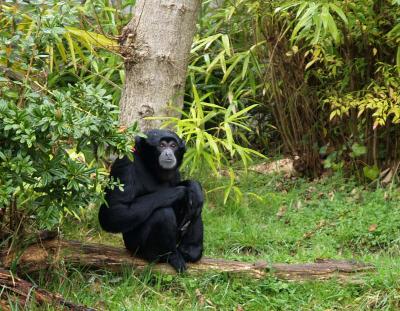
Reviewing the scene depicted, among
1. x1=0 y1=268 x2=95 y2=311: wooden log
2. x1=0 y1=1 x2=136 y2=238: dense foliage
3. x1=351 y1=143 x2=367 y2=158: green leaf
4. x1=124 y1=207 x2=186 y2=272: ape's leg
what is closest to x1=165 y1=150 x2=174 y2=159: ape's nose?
x1=124 y1=207 x2=186 y2=272: ape's leg

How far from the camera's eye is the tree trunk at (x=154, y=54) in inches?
294

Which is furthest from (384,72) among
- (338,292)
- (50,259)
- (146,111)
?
(50,259)

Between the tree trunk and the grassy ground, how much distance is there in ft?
3.85

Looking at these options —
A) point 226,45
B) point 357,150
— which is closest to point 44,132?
point 226,45

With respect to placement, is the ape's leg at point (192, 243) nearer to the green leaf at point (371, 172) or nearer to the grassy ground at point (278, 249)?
the grassy ground at point (278, 249)

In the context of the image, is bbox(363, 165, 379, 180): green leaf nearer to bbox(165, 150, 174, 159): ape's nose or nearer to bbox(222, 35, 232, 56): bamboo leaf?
bbox(222, 35, 232, 56): bamboo leaf

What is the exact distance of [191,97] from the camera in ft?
33.6

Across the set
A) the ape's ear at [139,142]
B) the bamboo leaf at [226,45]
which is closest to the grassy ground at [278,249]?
the ape's ear at [139,142]

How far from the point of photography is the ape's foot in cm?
628

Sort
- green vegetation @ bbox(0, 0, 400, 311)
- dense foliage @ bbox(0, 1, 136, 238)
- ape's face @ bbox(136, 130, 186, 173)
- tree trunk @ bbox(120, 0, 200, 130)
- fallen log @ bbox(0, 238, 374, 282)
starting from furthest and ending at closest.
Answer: tree trunk @ bbox(120, 0, 200, 130)
ape's face @ bbox(136, 130, 186, 173)
fallen log @ bbox(0, 238, 374, 282)
green vegetation @ bbox(0, 0, 400, 311)
dense foliage @ bbox(0, 1, 136, 238)

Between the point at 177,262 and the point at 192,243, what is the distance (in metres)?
0.24

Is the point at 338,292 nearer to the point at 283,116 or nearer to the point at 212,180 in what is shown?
the point at 212,180

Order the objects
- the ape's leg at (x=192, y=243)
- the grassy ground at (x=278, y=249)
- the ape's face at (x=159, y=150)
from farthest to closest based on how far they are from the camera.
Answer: the ape's face at (x=159, y=150), the ape's leg at (x=192, y=243), the grassy ground at (x=278, y=249)

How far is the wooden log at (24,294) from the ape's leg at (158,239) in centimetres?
114
